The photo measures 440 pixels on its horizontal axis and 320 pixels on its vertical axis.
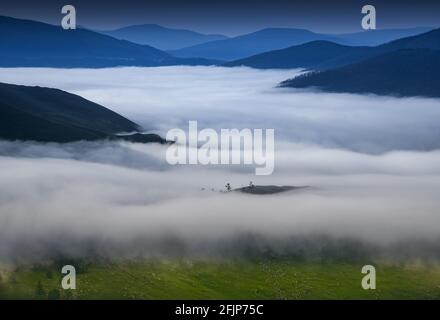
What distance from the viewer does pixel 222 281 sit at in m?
138

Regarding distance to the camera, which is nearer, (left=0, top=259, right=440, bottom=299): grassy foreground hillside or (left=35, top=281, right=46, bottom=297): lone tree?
(left=35, top=281, right=46, bottom=297): lone tree

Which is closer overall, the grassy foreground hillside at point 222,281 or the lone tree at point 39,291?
the lone tree at point 39,291

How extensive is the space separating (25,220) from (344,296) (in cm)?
8386

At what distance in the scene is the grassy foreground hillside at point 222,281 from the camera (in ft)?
406

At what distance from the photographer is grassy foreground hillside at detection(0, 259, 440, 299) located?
123875mm

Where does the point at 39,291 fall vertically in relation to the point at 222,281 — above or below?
above

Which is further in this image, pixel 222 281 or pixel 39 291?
pixel 222 281

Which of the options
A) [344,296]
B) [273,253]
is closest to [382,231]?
[273,253]
